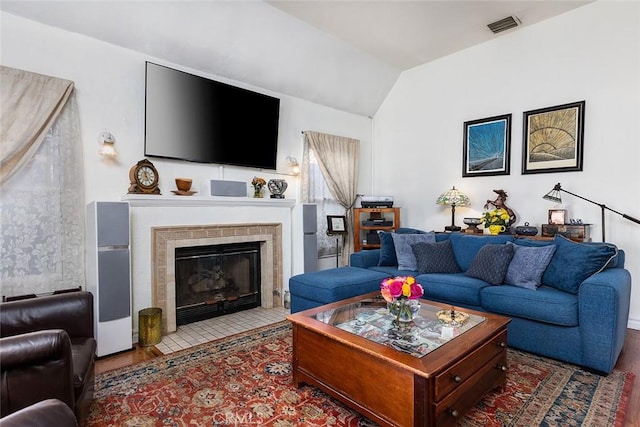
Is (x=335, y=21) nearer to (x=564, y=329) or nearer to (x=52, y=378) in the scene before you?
(x=564, y=329)

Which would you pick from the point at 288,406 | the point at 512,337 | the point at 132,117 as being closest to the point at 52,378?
the point at 288,406

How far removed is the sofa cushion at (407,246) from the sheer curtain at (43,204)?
2.99m

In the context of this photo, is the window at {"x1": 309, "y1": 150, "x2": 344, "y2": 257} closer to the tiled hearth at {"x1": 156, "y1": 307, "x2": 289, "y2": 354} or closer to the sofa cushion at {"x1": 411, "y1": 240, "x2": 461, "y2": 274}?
the tiled hearth at {"x1": 156, "y1": 307, "x2": 289, "y2": 354}

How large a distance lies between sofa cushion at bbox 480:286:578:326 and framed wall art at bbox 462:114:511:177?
1.89m

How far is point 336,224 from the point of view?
15.6 ft

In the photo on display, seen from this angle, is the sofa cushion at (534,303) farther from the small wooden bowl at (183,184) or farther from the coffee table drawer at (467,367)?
the small wooden bowl at (183,184)

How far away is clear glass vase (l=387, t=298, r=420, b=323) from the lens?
77.4 inches

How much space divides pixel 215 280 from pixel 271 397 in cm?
195

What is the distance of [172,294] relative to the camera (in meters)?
3.20

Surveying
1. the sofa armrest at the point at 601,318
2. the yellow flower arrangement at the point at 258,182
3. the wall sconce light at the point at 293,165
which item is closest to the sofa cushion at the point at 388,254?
the wall sconce light at the point at 293,165

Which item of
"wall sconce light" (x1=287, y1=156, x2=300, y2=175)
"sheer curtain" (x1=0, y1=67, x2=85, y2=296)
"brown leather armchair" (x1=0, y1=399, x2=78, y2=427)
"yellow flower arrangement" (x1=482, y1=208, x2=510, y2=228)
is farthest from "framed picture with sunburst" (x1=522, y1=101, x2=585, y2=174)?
"sheer curtain" (x1=0, y1=67, x2=85, y2=296)

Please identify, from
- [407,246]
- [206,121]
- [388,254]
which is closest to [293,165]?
[206,121]

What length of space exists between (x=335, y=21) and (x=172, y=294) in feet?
10.9

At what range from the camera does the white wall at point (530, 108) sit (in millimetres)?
3262
